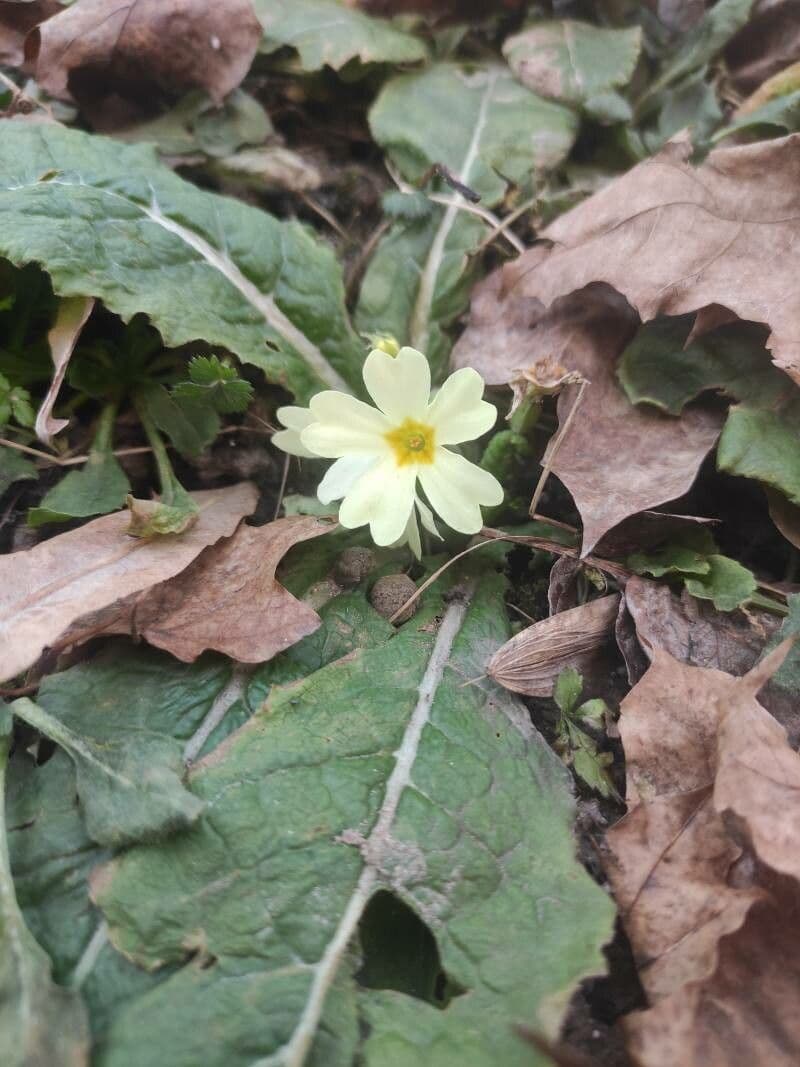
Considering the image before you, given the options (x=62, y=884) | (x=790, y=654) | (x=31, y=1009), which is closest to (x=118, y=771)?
(x=62, y=884)

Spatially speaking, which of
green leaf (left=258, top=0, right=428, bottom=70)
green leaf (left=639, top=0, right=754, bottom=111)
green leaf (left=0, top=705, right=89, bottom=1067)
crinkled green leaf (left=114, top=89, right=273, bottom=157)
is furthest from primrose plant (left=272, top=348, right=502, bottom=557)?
green leaf (left=639, top=0, right=754, bottom=111)

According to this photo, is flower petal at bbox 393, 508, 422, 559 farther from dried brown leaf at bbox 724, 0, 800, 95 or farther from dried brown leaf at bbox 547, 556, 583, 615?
dried brown leaf at bbox 724, 0, 800, 95

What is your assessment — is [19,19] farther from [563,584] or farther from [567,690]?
[567,690]

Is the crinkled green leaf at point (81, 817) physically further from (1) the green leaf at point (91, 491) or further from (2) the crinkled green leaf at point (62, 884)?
(1) the green leaf at point (91, 491)

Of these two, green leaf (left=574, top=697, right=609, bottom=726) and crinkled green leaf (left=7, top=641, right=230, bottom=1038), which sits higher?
green leaf (left=574, top=697, right=609, bottom=726)

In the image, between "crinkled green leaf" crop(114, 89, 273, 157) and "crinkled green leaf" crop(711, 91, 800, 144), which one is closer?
"crinkled green leaf" crop(711, 91, 800, 144)

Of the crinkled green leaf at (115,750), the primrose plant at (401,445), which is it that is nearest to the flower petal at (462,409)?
the primrose plant at (401,445)

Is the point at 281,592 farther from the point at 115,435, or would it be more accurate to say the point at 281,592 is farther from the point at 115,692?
the point at 115,435
